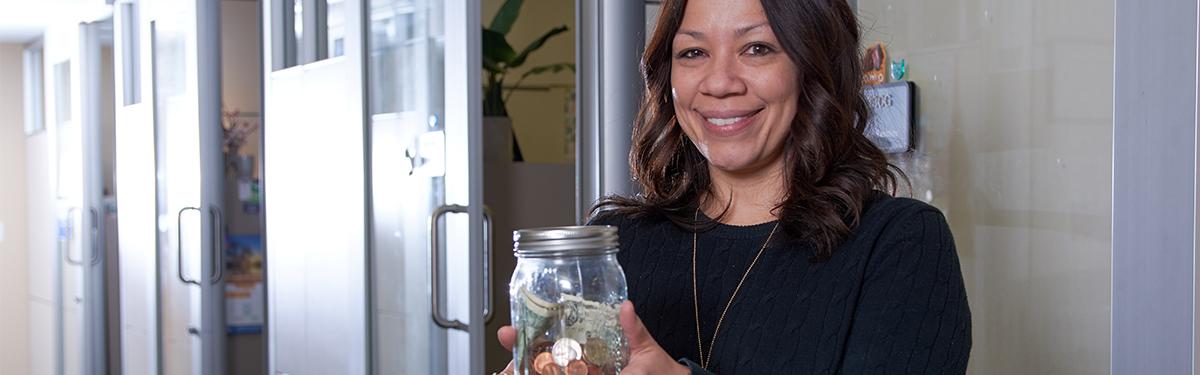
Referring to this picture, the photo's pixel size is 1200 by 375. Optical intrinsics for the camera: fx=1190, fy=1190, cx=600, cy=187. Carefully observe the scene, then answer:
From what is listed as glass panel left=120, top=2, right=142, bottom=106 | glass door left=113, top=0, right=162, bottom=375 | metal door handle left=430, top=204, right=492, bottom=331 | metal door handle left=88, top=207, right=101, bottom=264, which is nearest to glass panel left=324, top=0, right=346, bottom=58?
metal door handle left=430, top=204, right=492, bottom=331

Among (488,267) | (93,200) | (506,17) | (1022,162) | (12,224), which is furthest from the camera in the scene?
(12,224)

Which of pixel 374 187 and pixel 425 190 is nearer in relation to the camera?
pixel 425 190

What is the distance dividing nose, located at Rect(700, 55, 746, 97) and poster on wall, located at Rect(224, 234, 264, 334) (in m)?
4.00

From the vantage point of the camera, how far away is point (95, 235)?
632 cm

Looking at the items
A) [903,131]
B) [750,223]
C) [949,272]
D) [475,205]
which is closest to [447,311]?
[475,205]

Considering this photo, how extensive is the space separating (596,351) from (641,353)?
4 centimetres

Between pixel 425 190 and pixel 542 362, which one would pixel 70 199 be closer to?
pixel 425 190

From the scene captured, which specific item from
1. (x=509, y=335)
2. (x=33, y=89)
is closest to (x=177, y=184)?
(x=33, y=89)

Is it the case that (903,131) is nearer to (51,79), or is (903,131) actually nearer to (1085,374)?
(1085,374)

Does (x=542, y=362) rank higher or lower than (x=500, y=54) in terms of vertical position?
lower

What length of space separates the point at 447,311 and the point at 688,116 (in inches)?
70.3

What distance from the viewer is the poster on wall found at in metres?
4.90

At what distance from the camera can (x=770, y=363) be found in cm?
116

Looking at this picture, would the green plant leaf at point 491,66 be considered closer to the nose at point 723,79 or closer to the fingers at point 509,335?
the nose at point 723,79
